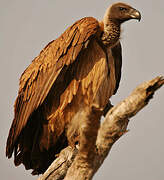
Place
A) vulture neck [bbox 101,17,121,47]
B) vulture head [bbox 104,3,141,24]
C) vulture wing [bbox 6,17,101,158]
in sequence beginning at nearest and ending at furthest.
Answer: vulture wing [bbox 6,17,101,158], vulture neck [bbox 101,17,121,47], vulture head [bbox 104,3,141,24]

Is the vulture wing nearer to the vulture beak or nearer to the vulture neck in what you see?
the vulture neck

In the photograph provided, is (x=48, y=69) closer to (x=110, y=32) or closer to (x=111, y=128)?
(x=110, y=32)

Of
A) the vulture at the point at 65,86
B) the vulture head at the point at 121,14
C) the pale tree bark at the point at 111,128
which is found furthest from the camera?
the vulture head at the point at 121,14

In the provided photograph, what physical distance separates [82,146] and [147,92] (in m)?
0.80

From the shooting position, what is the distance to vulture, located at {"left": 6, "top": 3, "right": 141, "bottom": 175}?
521 cm

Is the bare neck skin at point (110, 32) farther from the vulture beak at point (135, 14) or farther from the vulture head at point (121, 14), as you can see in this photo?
the vulture beak at point (135, 14)

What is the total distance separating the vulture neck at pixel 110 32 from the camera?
541 centimetres

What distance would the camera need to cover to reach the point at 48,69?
5316mm

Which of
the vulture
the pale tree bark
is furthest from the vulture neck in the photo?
the pale tree bark

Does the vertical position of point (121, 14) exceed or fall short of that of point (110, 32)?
it exceeds it

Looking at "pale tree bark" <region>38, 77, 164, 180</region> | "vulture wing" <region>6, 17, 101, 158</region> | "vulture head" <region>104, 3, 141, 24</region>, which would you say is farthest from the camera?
"vulture head" <region>104, 3, 141, 24</region>

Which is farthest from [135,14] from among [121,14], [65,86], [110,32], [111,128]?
[111,128]

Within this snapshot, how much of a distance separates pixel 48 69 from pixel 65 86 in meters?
0.37

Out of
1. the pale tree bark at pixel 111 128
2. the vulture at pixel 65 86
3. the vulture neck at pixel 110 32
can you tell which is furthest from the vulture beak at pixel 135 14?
the pale tree bark at pixel 111 128
